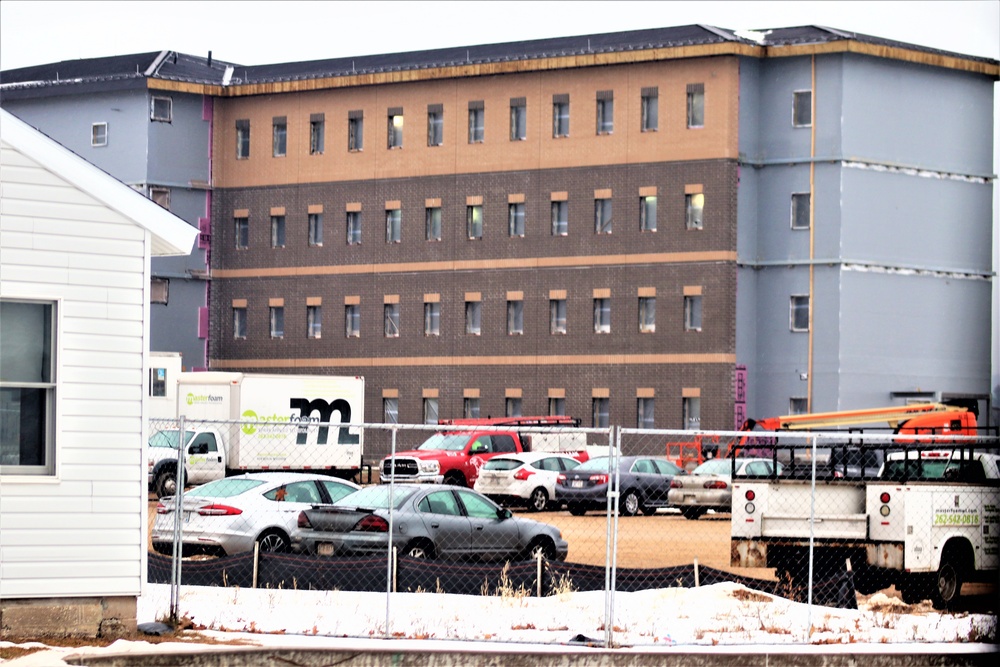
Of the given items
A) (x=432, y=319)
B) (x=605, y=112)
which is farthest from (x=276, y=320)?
(x=605, y=112)

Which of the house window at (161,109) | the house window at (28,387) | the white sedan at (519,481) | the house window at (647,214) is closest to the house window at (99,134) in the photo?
the house window at (161,109)

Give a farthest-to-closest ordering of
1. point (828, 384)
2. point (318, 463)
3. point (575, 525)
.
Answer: point (828, 384) → point (318, 463) → point (575, 525)

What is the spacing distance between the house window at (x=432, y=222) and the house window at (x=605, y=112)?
7.76 meters

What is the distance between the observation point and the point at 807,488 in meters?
20.4

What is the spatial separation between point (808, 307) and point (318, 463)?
2146cm

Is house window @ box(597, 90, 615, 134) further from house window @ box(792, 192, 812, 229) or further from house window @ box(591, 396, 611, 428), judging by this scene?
house window @ box(591, 396, 611, 428)

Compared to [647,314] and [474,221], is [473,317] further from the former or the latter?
[647,314]

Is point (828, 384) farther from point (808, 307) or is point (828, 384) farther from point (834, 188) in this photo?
point (834, 188)

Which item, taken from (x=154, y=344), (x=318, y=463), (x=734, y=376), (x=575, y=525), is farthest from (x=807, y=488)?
(x=154, y=344)

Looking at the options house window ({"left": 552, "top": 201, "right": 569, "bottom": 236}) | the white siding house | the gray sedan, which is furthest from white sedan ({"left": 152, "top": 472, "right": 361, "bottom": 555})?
Answer: house window ({"left": 552, "top": 201, "right": 569, "bottom": 236})

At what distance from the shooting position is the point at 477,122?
210 feet

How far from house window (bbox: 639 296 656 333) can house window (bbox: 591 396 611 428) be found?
310 centimetres

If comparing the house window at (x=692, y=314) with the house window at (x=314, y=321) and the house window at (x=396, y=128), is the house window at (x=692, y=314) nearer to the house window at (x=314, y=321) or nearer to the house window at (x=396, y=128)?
the house window at (x=396, y=128)

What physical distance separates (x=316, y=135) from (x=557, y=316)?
13469mm
